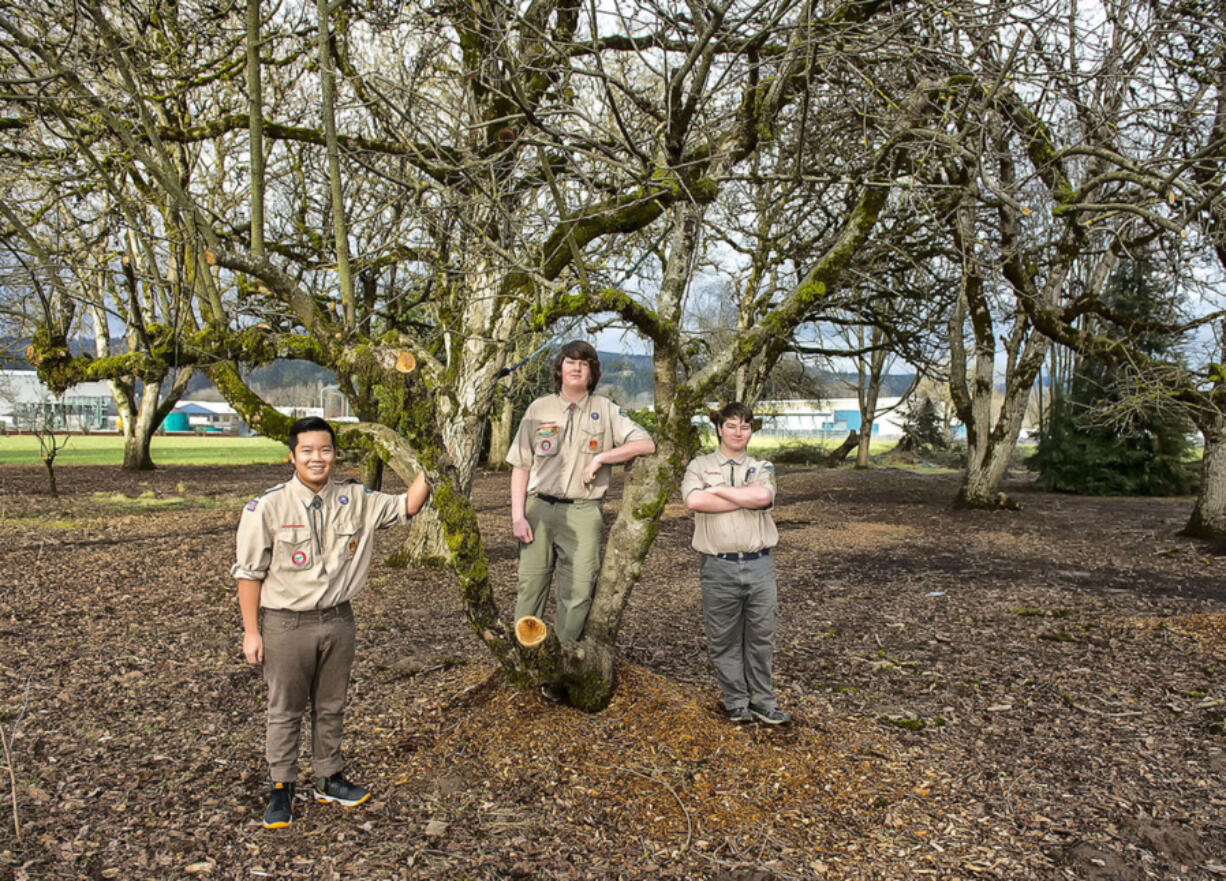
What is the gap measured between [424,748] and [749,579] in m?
1.75

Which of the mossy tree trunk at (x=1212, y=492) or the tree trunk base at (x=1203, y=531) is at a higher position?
the mossy tree trunk at (x=1212, y=492)

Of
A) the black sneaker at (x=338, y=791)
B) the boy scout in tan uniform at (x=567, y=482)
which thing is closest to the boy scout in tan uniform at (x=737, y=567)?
the boy scout in tan uniform at (x=567, y=482)

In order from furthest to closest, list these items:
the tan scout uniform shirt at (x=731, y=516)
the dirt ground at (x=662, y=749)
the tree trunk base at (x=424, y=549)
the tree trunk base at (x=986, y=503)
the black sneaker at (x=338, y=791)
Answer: the tree trunk base at (x=986, y=503) < the tree trunk base at (x=424, y=549) < the tan scout uniform shirt at (x=731, y=516) < the black sneaker at (x=338, y=791) < the dirt ground at (x=662, y=749)

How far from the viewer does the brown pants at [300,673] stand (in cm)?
310

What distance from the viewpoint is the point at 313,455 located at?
313cm

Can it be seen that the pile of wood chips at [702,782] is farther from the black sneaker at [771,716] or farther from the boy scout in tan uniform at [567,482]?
the boy scout in tan uniform at [567,482]

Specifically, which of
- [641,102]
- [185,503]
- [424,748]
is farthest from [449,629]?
[185,503]

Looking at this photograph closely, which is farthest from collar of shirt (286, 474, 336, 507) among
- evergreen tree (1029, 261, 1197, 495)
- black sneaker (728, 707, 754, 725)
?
evergreen tree (1029, 261, 1197, 495)

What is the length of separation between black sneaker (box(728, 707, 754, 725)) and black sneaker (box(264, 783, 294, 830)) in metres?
2.03

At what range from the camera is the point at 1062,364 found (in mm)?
22766

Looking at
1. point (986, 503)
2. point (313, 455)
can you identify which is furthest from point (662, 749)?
point (986, 503)

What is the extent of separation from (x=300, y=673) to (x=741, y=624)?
2.06m

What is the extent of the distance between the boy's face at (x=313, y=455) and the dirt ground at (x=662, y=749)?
1.40 metres

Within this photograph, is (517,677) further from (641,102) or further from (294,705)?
(641,102)
